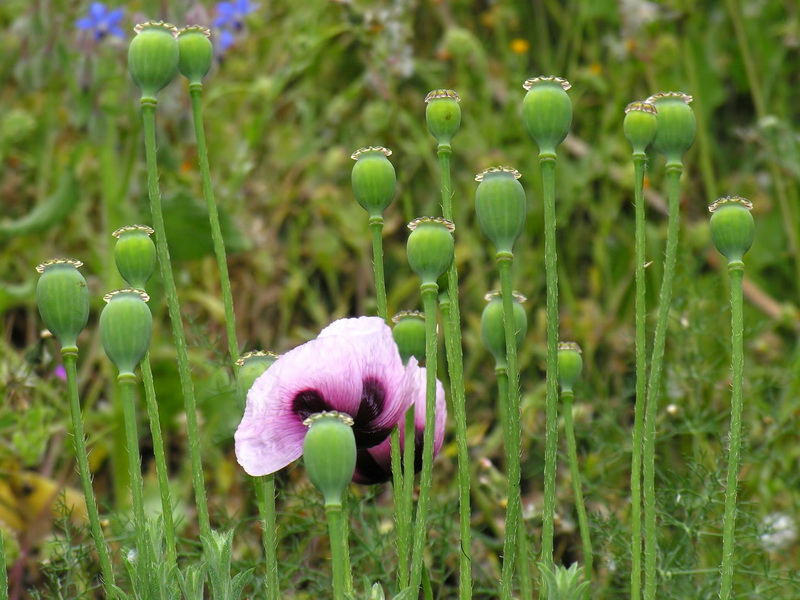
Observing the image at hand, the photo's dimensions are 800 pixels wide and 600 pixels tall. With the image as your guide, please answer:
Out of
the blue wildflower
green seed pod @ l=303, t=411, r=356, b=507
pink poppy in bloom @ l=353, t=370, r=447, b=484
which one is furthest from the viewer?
the blue wildflower

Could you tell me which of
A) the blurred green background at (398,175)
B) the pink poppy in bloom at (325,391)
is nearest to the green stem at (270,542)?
the pink poppy in bloom at (325,391)

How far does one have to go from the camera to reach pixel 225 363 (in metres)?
0.96

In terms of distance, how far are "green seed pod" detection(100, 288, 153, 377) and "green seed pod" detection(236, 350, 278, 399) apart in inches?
2.6

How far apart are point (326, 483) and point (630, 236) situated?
1548 millimetres

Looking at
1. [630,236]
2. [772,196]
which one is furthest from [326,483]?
[772,196]

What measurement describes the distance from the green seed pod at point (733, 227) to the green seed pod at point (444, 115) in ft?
0.51

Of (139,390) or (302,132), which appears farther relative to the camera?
(302,132)

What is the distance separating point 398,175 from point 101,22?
0.53m

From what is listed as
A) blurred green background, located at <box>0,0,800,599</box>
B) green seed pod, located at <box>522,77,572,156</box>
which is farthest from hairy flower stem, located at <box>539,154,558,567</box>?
blurred green background, located at <box>0,0,800,599</box>

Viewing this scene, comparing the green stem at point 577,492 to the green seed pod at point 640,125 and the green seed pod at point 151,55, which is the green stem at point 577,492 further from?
the green seed pod at point 151,55

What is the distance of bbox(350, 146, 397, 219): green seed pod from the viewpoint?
2.16 feet

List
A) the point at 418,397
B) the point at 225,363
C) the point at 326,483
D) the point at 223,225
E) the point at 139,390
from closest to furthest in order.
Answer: the point at 326,483, the point at 418,397, the point at 225,363, the point at 223,225, the point at 139,390

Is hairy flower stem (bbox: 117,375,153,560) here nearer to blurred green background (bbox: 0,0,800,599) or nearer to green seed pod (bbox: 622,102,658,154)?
green seed pod (bbox: 622,102,658,154)

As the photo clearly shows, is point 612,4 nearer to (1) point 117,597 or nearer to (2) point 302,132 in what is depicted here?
Answer: (2) point 302,132
